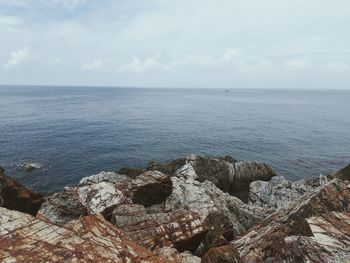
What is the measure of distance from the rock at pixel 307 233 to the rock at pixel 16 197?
12.0 meters

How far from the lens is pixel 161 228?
16953 mm

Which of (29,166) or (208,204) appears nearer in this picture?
(208,204)

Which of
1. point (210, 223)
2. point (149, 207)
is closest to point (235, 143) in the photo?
point (149, 207)

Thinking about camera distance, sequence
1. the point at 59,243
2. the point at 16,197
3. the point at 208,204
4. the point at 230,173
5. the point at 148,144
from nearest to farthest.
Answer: the point at 59,243
the point at 16,197
the point at 208,204
the point at 230,173
the point at 148,144

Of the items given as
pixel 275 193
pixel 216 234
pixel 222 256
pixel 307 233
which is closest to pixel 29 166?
pixel 275 193

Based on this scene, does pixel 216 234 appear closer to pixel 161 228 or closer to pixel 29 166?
pixel 161 228

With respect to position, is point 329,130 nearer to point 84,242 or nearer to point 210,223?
point 210,223

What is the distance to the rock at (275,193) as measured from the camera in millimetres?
31091

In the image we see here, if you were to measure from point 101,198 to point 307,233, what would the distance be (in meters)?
14.1

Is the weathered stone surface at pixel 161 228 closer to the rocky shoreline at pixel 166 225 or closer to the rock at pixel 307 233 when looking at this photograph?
the rocky shoreline at pixel 166 225

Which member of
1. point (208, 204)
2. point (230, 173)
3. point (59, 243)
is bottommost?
point (230, 173)

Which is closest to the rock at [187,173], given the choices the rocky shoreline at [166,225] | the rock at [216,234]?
the rocky shoreline at [166,225]

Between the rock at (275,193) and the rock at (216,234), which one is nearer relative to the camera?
the rock at (216,234)

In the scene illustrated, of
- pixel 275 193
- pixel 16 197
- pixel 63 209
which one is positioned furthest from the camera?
pixel 275 193
